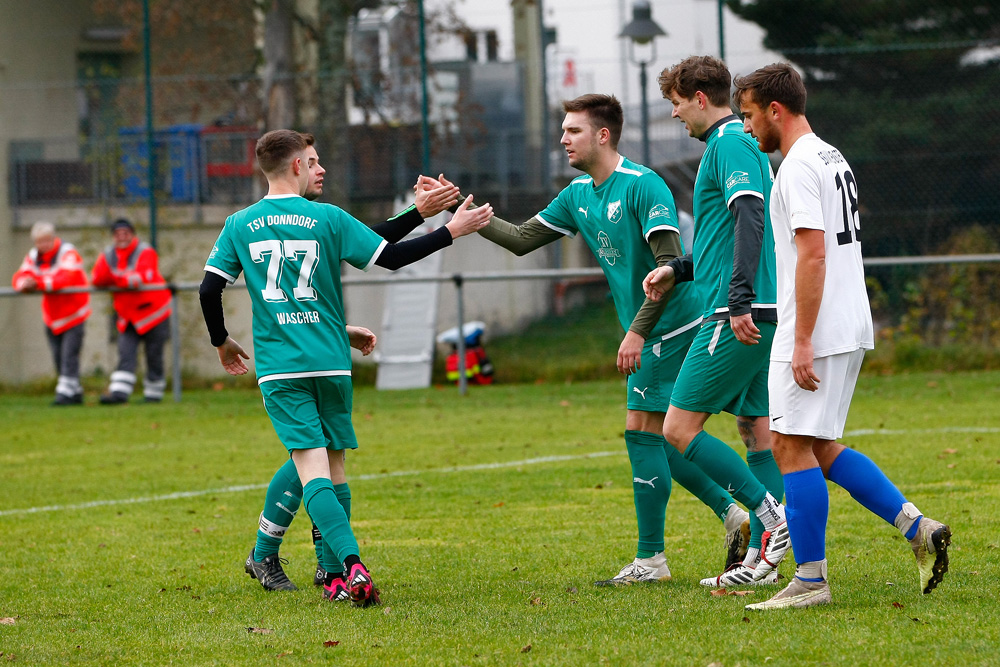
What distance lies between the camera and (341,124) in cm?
1759

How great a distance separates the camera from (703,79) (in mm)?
5090

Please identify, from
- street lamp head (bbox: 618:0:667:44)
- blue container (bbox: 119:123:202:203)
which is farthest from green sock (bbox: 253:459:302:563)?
blue container (bbox: 119:123:202:203)

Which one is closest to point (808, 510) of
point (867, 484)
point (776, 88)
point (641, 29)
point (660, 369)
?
point (867, 484)

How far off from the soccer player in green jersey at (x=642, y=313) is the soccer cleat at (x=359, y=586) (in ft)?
3.33

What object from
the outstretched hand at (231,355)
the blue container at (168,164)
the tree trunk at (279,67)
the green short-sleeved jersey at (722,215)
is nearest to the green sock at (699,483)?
the green short-sleeved jersey at (722,215)

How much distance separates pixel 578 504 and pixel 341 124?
37.2ft

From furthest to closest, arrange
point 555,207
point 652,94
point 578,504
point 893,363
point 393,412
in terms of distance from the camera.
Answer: point 652,94, point 893,363, point 393,412, point 578,504, point 555,207

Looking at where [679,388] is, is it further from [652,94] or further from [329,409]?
[652,94]

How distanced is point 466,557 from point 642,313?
1.58 metres

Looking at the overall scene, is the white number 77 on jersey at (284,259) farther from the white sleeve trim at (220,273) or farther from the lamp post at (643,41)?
the lamp post at (643,41)

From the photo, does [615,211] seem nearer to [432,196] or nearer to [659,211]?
[659,211]

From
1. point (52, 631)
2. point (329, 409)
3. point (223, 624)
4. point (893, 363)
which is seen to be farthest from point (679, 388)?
point (893, 363)

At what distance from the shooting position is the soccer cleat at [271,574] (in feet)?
17.7

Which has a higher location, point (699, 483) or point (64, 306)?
point (64, 306)
